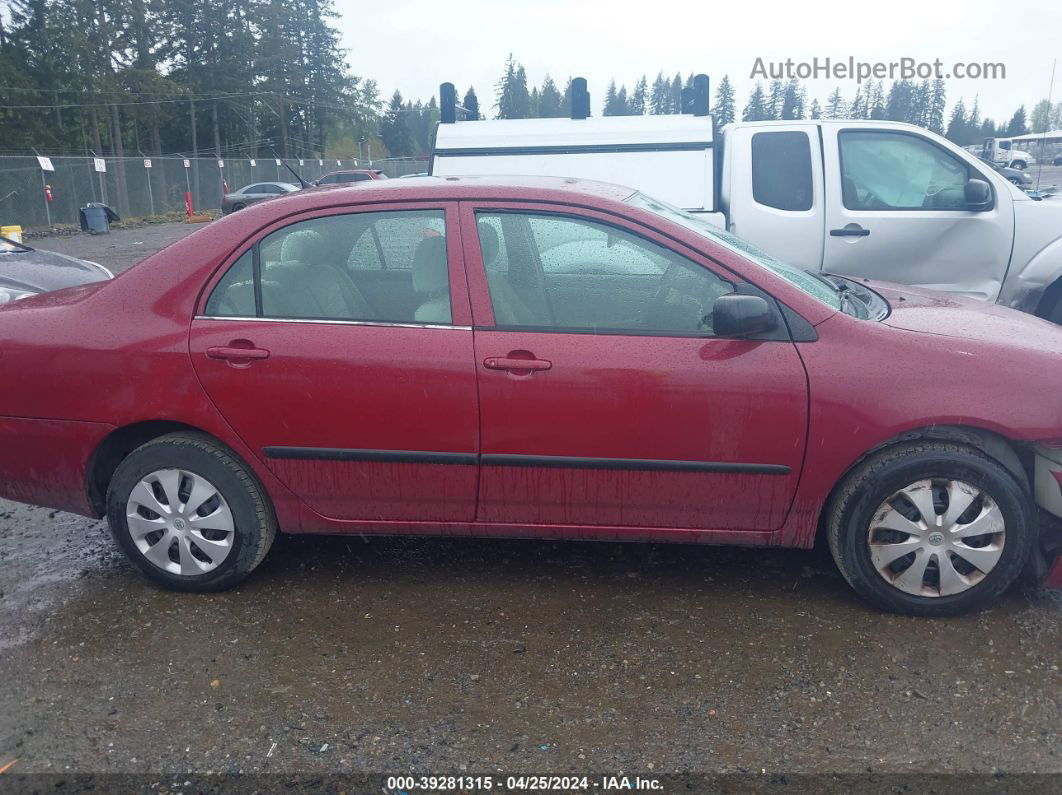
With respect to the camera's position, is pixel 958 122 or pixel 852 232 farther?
pixel 958 122

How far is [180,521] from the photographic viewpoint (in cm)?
362

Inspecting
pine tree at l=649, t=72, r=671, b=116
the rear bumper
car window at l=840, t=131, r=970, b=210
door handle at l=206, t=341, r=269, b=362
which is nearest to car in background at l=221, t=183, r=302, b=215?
car window at l=840, t=131, r=970, b=210

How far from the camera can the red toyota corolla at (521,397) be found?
10.7 ft

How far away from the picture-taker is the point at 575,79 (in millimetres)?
8398

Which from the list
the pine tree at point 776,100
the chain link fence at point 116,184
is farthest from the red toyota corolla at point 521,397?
the pine tree at point 776,100

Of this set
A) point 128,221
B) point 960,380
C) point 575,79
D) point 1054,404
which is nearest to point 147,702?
point 960,380

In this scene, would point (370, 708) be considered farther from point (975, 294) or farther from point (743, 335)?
point (975, 294)

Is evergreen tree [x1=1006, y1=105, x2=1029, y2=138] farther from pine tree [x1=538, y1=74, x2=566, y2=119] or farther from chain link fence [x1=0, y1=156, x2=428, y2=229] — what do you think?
pine tree [x1=538, y1=74, x2=566, y2=119]

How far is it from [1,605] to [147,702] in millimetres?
1135

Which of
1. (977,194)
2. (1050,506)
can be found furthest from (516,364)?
(977,194)

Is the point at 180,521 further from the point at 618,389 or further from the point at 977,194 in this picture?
the point at 977,194

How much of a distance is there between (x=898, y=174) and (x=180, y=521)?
5.47m

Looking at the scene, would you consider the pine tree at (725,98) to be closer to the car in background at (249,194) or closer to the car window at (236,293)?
the car in background at (249,194)

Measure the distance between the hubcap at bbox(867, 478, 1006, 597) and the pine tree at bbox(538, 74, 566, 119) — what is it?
85.7 metres
